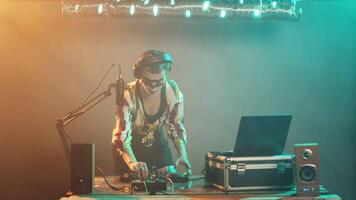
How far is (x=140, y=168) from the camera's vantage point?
3.10m

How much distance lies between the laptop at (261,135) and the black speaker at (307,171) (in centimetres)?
19

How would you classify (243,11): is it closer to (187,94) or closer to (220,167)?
(187,94)

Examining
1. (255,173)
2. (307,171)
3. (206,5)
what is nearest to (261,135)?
(255,173)

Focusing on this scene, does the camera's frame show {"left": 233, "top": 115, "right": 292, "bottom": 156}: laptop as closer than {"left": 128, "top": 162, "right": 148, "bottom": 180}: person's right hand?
Yes

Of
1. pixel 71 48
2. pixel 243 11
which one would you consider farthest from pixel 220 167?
pixel 71 48

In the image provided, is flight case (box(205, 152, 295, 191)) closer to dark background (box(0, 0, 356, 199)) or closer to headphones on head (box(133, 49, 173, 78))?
dark background (box(0, 0, 356, 199))

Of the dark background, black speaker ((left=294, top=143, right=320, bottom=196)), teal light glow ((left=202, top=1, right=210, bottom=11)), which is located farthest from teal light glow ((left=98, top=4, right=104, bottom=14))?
black speaker ((left=294, top=143, right=320, bottom=196))

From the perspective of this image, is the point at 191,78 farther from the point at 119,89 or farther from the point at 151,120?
the point at 119,89

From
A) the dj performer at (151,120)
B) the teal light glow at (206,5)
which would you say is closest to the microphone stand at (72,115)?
the dj performer at (151,120)

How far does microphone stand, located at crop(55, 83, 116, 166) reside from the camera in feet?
10.9

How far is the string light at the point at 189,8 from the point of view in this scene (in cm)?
319

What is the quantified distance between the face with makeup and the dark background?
0.10 metres

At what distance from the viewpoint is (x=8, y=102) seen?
3326 millimetres

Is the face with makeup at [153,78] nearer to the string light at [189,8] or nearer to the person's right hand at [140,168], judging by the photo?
the string light at [189,8]
